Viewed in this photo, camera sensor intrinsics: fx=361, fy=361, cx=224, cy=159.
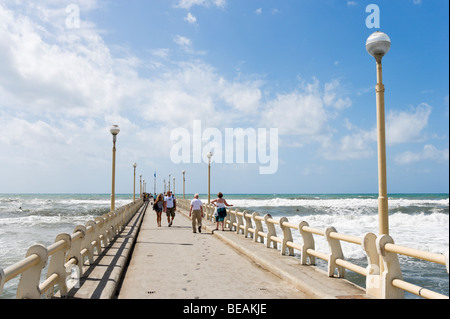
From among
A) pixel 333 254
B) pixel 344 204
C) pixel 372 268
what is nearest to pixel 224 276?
pixel 333 254

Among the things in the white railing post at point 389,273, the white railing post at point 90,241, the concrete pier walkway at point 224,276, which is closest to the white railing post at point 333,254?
the concrete pier walkway at point 224,276

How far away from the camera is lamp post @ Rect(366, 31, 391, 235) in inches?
235

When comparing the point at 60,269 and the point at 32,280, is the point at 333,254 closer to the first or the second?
the point at 60,269

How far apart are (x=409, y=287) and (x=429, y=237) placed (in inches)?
929

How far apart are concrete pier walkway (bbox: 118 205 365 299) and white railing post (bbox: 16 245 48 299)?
1894mm

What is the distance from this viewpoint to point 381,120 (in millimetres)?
6180

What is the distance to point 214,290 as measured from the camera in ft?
22.0

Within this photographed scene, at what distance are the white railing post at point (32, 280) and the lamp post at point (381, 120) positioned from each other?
5143 mm

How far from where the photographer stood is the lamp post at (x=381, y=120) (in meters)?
5.96

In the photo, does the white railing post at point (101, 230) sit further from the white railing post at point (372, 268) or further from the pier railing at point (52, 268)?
the white railing post at point (372, 268)

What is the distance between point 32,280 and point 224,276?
13.9ft
